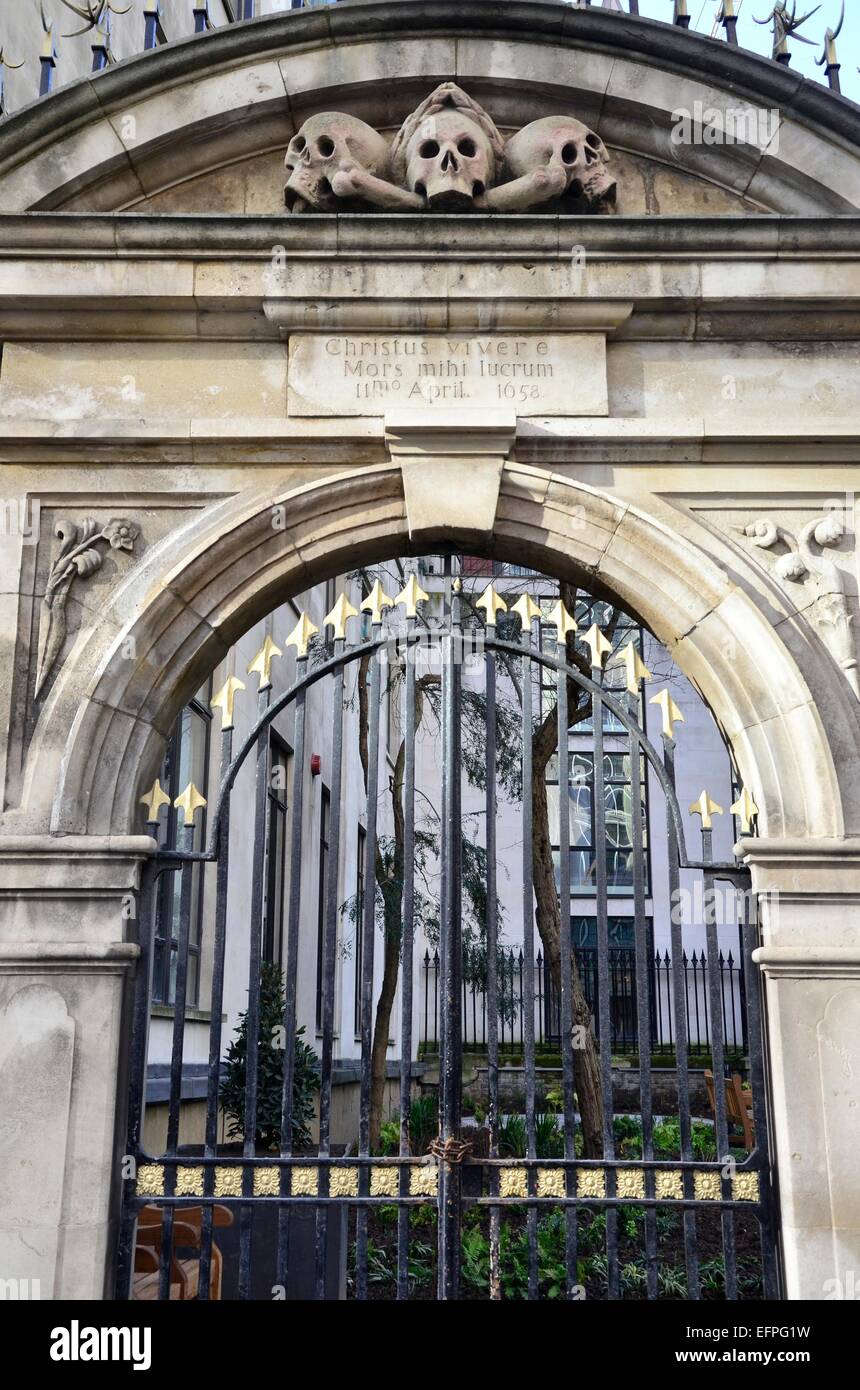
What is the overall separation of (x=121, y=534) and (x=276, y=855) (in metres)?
6.85

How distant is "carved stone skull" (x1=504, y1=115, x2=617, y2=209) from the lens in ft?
18.0

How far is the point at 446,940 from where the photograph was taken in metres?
5.01

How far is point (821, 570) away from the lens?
515cm

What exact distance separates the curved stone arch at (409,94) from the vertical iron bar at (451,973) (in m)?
2.24

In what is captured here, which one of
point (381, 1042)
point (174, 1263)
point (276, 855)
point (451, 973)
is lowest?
point (174, 1263)

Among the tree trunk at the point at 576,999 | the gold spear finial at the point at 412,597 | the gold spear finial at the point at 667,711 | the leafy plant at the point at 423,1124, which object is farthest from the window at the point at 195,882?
the gold spear finial at the point at 667,711

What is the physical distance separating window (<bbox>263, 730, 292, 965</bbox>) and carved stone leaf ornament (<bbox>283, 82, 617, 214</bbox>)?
19.5ft

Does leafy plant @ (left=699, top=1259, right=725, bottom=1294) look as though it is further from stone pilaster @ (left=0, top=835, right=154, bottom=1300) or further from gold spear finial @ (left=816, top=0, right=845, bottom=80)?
gold spear finial @ (left=816, top=0, right=845, bottom=80)

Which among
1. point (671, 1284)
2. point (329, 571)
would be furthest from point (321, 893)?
point (329, 571)

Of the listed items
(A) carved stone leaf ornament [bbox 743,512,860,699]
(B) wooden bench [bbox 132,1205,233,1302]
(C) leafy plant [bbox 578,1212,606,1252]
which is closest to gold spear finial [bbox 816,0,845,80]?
(A) carved stone leaf ornament [bbox 743,512,860,699]

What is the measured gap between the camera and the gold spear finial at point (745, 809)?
197 inches

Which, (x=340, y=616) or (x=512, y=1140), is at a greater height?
(x=340, y=616)

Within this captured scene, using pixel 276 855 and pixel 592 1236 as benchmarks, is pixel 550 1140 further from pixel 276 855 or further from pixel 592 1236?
pixel 276 855
